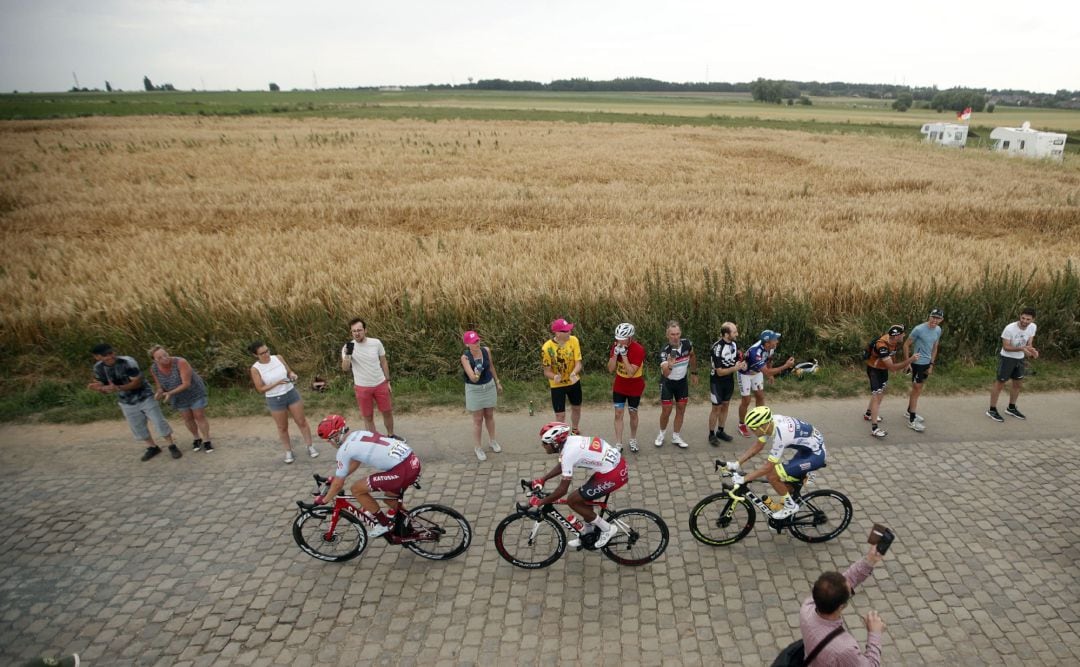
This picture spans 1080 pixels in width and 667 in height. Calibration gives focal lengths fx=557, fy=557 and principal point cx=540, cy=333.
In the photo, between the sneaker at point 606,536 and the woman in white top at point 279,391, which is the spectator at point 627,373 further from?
the woman in white top at point 279,391

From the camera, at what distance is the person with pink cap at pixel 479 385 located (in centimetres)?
789

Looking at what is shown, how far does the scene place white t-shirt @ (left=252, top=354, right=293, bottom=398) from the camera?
800 centimetres

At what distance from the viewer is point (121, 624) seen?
5.57 m

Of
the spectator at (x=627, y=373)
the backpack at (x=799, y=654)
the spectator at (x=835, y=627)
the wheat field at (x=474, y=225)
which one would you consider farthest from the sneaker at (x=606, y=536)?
the wheat field at (x=474, y=225)

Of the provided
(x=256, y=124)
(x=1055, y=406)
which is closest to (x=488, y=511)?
(x=1055, y=406)

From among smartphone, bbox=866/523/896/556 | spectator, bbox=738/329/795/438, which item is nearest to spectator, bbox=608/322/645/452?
spectator, bbox=738/329/795/438

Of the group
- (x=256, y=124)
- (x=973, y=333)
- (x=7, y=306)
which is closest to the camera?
(x=973, y=333)

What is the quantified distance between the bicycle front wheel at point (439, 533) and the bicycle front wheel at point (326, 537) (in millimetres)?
624

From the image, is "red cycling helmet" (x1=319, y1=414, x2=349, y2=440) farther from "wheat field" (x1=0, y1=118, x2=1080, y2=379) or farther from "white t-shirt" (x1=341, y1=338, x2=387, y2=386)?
"wheat field" (x1=0, y1=118, x2=1080, y2=379)

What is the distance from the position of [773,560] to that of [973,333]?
8169 millimetres

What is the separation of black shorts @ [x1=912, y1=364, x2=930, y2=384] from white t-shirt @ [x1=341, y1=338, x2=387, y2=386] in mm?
8142

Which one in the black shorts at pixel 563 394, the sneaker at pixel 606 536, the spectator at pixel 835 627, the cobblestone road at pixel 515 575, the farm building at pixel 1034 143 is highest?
the farm building at pixel 1034 143

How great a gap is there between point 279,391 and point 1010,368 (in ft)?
36.6

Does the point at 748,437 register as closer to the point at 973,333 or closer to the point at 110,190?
the point at 973,333
